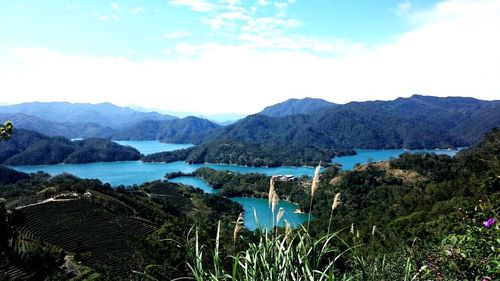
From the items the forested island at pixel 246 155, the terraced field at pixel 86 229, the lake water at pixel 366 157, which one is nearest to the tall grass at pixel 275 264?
the terraced field at pixel 86 229

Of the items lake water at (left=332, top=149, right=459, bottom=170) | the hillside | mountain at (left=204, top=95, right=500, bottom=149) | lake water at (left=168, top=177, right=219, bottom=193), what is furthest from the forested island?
the hillside

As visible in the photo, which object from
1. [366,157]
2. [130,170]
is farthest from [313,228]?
[366,157]

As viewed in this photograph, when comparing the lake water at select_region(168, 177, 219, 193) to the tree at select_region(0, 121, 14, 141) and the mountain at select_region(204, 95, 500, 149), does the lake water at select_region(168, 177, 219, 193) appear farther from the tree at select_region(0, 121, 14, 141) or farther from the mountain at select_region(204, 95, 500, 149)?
the tree at select_region(0, 121, 14, 141)

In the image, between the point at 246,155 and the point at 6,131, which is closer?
the point at 6,131

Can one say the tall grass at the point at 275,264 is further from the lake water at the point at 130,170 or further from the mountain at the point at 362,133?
the mountain at the point at 362,133

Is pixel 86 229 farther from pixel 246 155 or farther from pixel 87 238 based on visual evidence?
pixel 246 155

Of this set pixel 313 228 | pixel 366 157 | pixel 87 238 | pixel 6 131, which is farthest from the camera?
pixel 366 157

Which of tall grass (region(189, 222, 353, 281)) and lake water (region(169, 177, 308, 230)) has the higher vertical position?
tall grass (region(189, 222, 353, 281))
